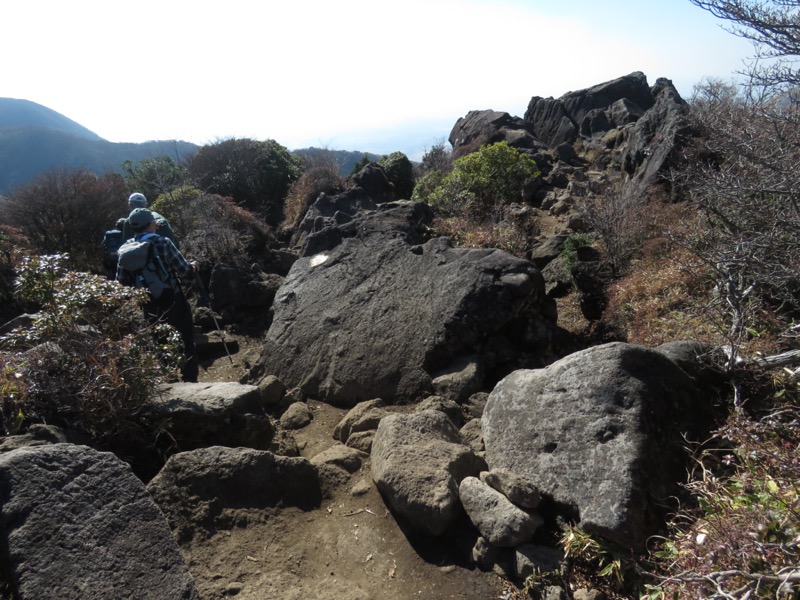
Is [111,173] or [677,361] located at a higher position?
[111,173]

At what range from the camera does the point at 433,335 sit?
605cm

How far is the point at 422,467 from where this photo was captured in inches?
157

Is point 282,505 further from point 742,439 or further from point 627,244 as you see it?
point 627,244

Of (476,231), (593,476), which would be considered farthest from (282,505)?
(476,231)

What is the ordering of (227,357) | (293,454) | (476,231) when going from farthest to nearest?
(476,231) → (227,357) → (293,454)

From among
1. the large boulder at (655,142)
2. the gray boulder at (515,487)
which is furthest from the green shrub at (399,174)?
the gray boulder at (515,487)

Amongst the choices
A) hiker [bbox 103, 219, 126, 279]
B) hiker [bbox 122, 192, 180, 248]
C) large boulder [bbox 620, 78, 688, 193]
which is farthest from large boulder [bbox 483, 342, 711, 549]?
large boulder [bbox 620, 78, 688, 193]

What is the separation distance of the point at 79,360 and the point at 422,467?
9.17 ft

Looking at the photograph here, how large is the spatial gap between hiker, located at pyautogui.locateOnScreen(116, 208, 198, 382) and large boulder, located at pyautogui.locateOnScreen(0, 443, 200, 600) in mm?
3167

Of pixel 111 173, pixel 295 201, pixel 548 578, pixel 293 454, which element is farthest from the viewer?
pixel 111 173

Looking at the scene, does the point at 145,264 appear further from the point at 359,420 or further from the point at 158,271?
the point at 359,420

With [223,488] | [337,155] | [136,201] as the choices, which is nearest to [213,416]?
[223,488]

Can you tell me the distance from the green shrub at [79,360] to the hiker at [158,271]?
1040mm

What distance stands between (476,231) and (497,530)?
6.76m
